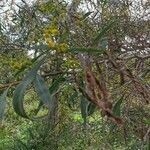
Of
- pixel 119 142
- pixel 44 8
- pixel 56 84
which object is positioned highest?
pixel 44 8

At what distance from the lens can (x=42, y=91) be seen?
122cm

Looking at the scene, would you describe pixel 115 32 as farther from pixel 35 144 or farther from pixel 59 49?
pixel 35 144

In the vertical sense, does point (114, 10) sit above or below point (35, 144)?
above

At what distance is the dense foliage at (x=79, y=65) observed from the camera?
1.15 metres

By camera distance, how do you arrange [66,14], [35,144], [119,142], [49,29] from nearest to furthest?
[49,29], [66,14], [119,142], [35,144]

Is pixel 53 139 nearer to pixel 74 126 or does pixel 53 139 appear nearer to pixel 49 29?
pixel 74 126

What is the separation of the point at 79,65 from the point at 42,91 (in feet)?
0.45

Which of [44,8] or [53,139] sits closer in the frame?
[44,8]

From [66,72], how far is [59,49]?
294 millimetres

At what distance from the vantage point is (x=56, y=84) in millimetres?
1434

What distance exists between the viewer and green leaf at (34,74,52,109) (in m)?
1.20

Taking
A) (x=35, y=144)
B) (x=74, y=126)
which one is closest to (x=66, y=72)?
(x=74, y=126)

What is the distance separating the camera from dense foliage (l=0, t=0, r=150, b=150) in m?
1.15

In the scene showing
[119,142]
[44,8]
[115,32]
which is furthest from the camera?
[119,142]
